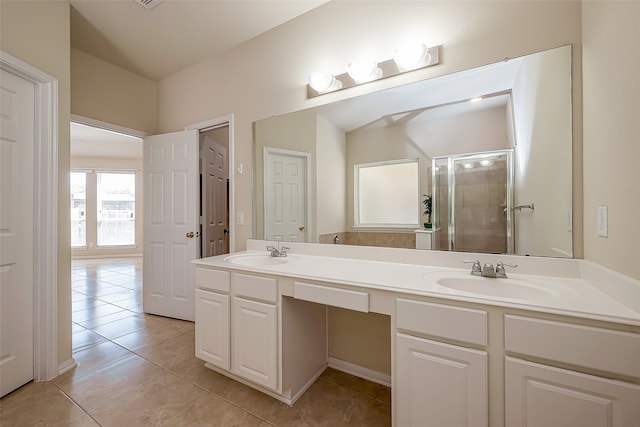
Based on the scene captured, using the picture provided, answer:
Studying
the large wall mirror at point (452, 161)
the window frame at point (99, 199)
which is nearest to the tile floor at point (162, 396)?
the large wall mirror at point (452, 161)

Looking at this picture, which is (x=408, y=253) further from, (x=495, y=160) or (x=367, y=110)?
(x=367, y=110)

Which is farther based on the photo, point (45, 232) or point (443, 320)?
point (45, 232)

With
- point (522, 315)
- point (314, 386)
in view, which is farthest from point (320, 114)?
point (314, 386)

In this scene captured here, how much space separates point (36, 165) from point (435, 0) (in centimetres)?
272

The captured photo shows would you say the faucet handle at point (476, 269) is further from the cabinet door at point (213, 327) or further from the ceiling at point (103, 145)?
the ceiling at point (103, 145)

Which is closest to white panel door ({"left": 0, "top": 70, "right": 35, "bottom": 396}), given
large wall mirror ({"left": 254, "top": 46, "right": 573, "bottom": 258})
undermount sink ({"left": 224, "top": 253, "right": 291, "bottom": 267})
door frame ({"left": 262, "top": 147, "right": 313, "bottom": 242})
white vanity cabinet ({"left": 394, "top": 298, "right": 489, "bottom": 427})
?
undermount sink ({"left": 224, "top": 253, "right": 291, "bottom": 267})

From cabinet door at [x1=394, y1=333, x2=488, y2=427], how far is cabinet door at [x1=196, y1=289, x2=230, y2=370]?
1076mm

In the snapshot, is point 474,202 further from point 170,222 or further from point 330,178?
point 170,222

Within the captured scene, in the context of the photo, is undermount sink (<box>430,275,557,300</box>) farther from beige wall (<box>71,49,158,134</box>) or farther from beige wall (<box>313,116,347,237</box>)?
beige wall (<box>71,49,158,134</box>)

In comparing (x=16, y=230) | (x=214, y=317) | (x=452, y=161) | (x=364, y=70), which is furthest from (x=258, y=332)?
(x=364, y=70)

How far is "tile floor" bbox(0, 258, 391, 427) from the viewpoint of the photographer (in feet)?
4.78

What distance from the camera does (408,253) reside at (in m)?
1.66

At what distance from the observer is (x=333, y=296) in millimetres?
1327

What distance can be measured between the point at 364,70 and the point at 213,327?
76.6 inches
